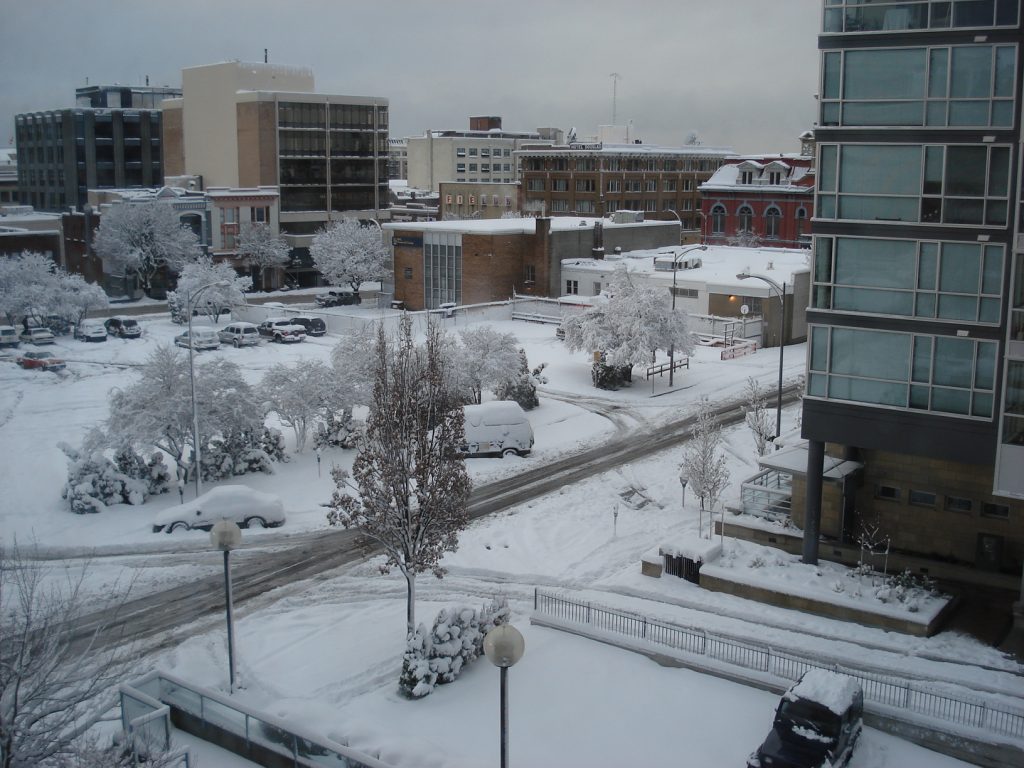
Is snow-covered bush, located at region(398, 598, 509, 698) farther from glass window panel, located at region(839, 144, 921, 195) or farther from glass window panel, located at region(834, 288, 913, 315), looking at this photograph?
glass window panel, located at region(839, 144, 921, 195)

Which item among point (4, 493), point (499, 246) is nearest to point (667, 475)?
point (4, 493)

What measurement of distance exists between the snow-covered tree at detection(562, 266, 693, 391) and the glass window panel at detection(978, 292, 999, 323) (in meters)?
22.1

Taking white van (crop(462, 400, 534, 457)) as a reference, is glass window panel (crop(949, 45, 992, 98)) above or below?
above

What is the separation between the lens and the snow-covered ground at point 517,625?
16.1 meters

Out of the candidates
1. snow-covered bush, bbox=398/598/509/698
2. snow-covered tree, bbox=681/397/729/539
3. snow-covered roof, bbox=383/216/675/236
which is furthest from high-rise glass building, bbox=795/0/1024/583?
snow-covered roof, bbox=383/216/675/236

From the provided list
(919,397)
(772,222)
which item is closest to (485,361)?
(919,397)

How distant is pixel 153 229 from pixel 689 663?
61.5 m

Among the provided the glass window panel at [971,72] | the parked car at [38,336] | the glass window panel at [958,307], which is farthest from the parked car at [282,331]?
the glass window panel at [971,72]

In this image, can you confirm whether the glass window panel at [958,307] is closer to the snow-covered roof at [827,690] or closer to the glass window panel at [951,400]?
the glass window panel at [951,400]

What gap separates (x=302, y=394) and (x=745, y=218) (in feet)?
185

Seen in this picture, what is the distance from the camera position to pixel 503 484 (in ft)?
102

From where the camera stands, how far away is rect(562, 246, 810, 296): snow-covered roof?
54.4 metres

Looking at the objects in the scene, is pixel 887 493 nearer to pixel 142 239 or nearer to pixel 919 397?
pixel 919 397

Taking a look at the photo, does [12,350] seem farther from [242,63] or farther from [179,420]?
[242,63]
